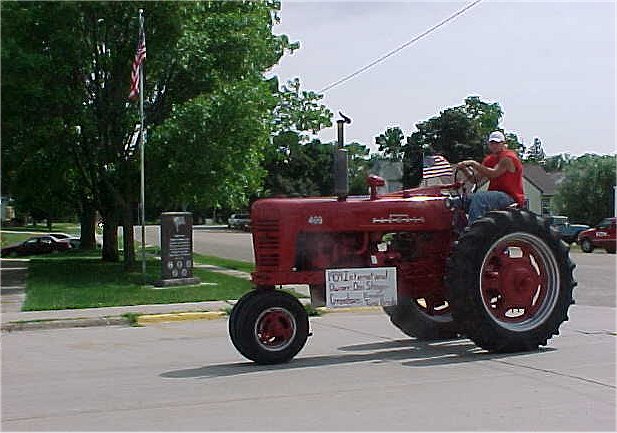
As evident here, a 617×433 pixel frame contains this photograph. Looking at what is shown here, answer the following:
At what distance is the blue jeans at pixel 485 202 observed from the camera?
1057 centimetres

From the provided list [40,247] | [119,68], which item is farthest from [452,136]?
[40,247]

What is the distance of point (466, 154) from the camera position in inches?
568

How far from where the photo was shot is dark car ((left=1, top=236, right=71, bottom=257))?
150 ft

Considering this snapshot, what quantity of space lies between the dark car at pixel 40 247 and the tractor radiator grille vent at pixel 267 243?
37295 millimetres

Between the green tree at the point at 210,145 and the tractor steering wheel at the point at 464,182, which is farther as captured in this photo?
the green tree at the point at 210,145

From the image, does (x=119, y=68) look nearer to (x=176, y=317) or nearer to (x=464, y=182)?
(x=176, y=317)

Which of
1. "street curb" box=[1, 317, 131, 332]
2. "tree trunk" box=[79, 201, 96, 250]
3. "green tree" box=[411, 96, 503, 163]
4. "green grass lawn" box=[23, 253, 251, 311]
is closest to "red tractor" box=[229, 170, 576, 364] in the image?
"green tree" box=[411, 96, 503, 163]

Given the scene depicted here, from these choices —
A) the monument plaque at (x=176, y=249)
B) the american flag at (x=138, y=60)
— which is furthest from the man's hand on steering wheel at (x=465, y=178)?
the american flag at (x=138, y=60)

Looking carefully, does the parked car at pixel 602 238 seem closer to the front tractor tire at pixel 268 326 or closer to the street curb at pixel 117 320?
the street curb at pixel 117 320

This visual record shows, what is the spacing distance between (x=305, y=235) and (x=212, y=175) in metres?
13.9

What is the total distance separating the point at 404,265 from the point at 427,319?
1.12 m

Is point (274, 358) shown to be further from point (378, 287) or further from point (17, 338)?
point (17, 338)

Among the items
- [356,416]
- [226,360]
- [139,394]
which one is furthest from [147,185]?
[356,416]

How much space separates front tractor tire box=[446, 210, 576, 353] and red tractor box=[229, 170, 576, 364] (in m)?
0.01
